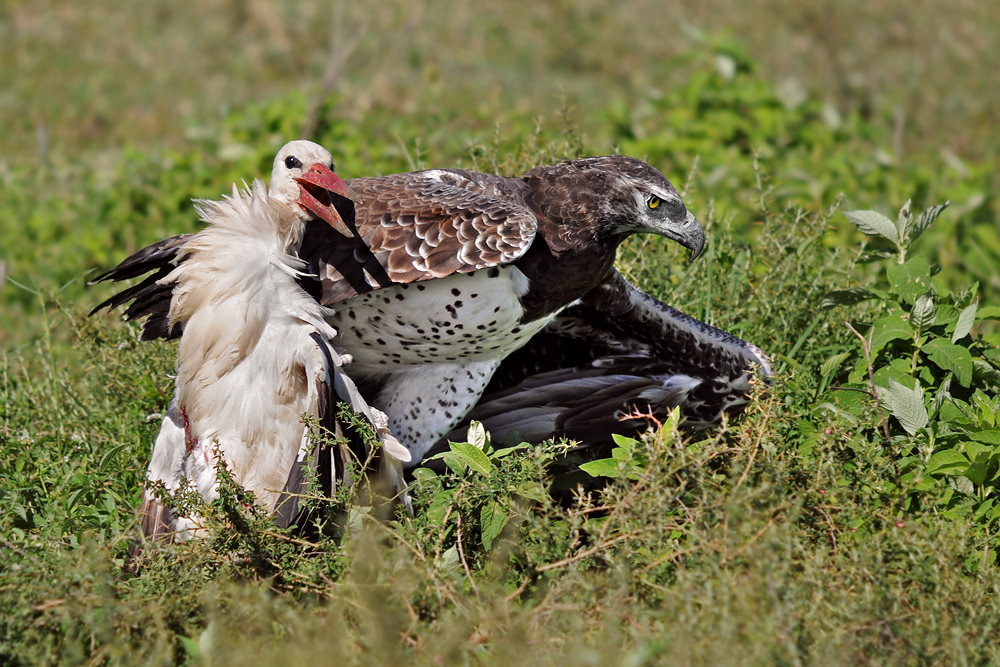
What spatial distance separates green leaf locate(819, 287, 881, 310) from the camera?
3771mm

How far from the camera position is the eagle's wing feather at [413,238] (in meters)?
3.23

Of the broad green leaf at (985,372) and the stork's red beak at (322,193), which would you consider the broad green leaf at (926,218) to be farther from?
the stork's red beak at (322,193)

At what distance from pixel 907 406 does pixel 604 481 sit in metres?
1.19

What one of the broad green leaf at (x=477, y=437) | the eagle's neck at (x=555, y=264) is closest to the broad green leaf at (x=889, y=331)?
the eagle's neck at (x=555, y=264)

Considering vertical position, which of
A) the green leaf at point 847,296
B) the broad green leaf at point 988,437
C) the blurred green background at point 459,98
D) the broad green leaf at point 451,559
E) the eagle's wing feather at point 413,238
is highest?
the eagle's wing feather at point 413,238

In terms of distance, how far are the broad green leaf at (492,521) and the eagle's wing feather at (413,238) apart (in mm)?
742

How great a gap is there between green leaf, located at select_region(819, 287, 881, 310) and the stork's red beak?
70.8 inches

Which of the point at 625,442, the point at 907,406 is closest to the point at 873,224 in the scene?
the point at 907,406

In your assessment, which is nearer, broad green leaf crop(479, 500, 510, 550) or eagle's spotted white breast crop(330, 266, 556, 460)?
broad green leaf crop(479, 500, 510, 550)

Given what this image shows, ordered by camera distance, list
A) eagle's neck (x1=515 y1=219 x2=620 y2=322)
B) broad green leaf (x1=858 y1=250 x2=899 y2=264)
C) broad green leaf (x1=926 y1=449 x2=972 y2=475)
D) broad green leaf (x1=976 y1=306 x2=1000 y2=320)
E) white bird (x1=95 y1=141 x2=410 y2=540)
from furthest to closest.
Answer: broad green leaf (x1=858 y1=250 x2=899 y2=264) → broad green leaf (x1=976 y1=306 x2=1000 y2=320) → eagle's neck (x1=515 y1=219 x2=620 y2=322) → broad green leaf (x1=926 y1=449 x2=972 y2=475) → white bird (x1=95 y1=141 x2=410 y2=540)

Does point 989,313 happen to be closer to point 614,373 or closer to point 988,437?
point 988,437

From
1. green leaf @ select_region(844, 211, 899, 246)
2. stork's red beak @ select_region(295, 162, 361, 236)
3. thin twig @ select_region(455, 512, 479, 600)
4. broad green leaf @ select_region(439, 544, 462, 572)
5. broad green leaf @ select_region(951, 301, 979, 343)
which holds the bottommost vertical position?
broad green leaf @ select_region(439, 544, 462, 572)

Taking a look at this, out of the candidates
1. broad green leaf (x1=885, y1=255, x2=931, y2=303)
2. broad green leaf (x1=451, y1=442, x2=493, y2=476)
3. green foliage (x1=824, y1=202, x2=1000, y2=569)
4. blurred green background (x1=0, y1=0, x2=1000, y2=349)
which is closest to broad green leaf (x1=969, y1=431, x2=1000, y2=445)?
green foliage (x1=824, y1=202, x2=1000, y2=569)

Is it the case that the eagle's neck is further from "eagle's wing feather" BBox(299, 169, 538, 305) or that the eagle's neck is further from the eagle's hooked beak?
the eagle's hooked beak
